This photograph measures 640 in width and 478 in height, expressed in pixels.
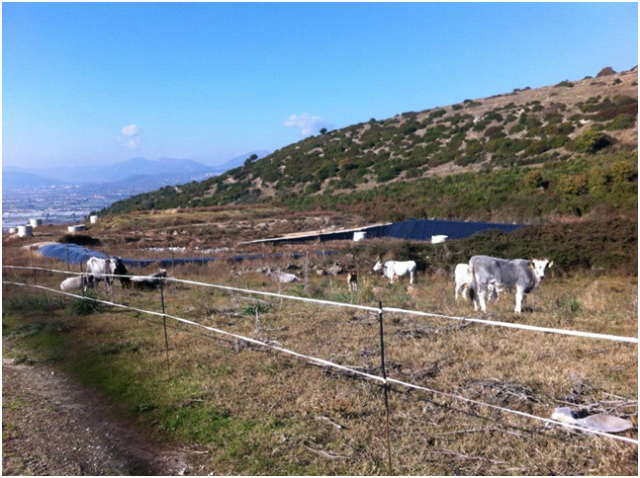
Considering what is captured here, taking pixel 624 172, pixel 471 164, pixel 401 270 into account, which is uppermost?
pixel 471 164

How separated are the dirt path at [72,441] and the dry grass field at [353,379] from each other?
24cm

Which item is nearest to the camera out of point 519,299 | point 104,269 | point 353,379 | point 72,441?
point 72,441

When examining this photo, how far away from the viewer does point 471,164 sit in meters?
43.3

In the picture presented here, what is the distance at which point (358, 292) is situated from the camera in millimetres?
11281

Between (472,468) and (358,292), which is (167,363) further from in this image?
(358,292)

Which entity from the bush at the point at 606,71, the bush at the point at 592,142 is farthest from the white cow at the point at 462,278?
the bush at the point at 606,71

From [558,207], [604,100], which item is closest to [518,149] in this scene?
[604,100]

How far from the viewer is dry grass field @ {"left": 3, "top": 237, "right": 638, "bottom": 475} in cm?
435

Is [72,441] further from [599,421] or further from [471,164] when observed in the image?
[471,164]

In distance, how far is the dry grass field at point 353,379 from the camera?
435 centimetres

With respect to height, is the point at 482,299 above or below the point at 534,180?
below

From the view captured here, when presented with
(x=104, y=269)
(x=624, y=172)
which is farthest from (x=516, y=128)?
(x=104, y=269)

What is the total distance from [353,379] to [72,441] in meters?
2.90

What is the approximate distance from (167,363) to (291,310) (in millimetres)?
3243
